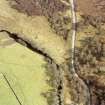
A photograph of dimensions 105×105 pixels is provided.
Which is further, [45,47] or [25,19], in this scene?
[25,19]

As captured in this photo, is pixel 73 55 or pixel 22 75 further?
pixel 73 55

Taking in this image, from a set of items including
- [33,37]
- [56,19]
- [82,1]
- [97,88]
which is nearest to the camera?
[97,88]

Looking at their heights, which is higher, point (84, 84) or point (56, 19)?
point (56, 19)

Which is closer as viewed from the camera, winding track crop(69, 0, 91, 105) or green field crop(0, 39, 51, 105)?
green field crop(0, 39, 51, 105)

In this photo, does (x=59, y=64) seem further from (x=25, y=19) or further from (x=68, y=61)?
(x=25, y=19)

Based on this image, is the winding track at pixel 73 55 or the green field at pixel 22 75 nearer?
the green field at pixel 22 75

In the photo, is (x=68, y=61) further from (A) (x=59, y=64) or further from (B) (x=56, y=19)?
(B) (x=56, y=19)

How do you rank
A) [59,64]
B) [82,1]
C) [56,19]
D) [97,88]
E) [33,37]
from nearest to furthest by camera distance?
1. [97,88]
2. [59,64]
3. [33,37]
4. [56,19]
5. [82,1]

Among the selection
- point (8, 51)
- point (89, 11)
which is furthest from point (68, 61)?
point (89, 11)

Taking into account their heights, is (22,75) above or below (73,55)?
below

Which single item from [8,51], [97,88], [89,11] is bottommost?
[97,88]
